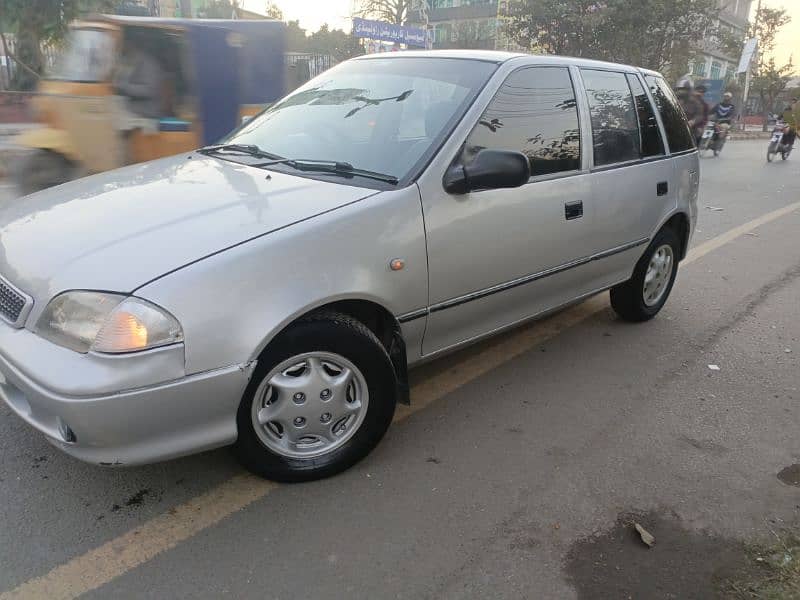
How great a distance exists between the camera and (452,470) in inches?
111

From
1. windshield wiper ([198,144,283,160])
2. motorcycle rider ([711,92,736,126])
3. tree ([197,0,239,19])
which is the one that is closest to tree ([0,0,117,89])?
tree ([197,0,239,19])

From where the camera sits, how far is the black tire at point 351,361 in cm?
238

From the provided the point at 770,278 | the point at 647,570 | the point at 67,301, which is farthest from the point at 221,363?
the point at 770,278

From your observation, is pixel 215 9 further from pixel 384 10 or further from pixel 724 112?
pixel 724 112

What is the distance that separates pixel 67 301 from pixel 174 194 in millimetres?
746

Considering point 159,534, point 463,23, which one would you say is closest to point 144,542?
point 159,534

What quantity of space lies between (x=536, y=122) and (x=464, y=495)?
1.94 metres

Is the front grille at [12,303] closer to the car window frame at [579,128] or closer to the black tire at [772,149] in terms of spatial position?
the car window frame at [579,128]

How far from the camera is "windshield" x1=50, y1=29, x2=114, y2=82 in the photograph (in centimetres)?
661

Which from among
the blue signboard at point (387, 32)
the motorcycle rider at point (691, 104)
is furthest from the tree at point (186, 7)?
the motorcycle rider at point (691, 104)

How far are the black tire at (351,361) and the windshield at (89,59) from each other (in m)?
5.46

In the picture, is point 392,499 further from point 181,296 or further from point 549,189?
point 549,189

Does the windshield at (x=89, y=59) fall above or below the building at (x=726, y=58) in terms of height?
below

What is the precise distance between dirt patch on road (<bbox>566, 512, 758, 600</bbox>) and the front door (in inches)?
43.9
